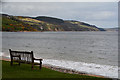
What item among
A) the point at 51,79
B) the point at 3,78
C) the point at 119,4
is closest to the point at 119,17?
the point at 119,4

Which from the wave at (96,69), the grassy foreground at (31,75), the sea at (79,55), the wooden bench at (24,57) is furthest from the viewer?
the sea at (79,55)

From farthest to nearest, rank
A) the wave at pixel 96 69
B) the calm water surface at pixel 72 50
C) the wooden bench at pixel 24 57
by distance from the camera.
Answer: the calm water surface at pixel 72 50
the wave at pixel 96 69
the wooden bench at pixel 24 57

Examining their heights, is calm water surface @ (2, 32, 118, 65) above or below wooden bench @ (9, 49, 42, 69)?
below

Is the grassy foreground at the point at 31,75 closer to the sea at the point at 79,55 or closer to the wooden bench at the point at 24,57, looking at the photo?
the wooden bench at the point at 24,57

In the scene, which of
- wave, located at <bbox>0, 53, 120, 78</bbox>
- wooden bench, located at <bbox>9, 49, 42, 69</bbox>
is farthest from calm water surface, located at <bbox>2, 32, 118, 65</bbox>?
wooden bench, located at <bbox>9, 49, 42, 69</bbox>

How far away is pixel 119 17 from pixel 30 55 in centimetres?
560

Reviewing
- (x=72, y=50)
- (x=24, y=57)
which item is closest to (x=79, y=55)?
(x=72, y=50)

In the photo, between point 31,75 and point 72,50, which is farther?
point 72,50

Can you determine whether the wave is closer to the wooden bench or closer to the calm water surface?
the calm water surface

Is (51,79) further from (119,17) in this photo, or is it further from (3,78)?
(119,17)

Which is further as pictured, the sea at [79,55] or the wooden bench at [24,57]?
the sea at [79,55]

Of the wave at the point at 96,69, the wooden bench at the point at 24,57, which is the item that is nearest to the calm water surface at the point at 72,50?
the wave at the point at 96,69

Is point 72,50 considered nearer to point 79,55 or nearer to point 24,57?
point 79,55

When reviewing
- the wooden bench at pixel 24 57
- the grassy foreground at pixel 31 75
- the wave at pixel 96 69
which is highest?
the wooden bench at pixel 24 57
